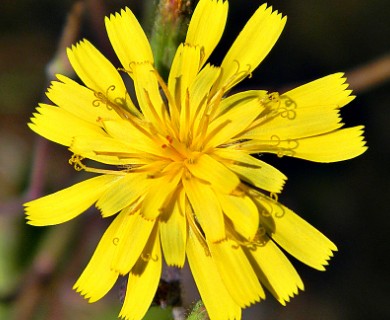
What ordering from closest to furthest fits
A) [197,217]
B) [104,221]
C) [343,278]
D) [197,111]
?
Answer: 1. [197,217]
2. [197,111]
3. [104,221]
4. [343,278]

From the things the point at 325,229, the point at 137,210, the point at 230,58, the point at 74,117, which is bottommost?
→ the point at 325,229

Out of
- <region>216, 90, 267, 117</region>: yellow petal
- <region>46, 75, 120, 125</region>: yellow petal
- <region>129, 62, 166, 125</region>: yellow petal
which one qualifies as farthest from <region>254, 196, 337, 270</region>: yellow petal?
<region>46, 75, 120, 125</region>: yellow petal

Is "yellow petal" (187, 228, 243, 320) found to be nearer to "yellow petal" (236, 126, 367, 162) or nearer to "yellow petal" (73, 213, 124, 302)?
"yellow petal" (73, 213, 124, 302)

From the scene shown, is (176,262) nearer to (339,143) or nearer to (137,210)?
(137,210)

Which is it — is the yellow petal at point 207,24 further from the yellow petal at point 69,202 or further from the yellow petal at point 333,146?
the yellow petal at point 69,202

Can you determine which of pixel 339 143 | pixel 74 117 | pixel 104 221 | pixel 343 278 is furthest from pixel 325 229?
pixel 74 117

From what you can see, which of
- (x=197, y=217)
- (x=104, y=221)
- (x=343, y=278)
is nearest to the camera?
(x=197, y=217)

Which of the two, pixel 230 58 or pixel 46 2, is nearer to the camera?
pixel 230 58
